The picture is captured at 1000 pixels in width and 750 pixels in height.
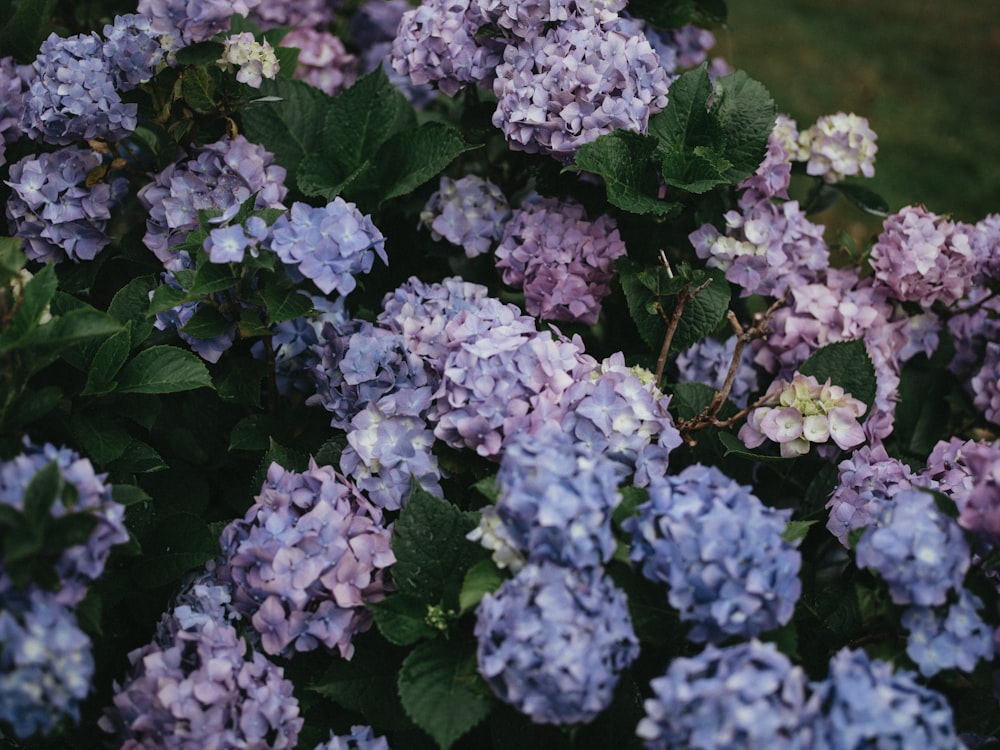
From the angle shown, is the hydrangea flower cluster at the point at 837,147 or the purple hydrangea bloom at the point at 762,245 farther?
the hydrangea flower cluster at the point at 837,147

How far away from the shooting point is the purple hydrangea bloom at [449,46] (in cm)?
200

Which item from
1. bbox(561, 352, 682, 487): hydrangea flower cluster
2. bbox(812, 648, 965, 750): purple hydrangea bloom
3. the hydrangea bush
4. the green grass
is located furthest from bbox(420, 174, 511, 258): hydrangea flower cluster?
the green grass

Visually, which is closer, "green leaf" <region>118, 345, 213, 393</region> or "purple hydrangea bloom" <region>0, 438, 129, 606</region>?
"purple hydrangea bloom" <region>0, 438, 129, 606</region>

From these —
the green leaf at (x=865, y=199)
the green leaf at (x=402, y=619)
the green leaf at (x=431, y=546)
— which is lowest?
the green leaf at (x=402, y=619)

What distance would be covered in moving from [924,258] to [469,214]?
38.6 inches

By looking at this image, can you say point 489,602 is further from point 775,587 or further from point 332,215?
point 332,215

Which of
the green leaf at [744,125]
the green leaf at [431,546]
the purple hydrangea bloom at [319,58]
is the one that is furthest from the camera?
the purple hydrangea bloom at [319,58]

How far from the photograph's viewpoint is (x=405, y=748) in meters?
1.66

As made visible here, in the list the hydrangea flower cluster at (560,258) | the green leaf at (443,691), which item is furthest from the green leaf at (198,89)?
the green leaf at (443,691)

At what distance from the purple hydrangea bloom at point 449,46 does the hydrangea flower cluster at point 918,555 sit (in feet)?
3.94

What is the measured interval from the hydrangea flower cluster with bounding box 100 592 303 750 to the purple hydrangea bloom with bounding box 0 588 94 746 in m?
0.19

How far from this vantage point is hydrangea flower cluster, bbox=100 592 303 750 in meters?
1.44

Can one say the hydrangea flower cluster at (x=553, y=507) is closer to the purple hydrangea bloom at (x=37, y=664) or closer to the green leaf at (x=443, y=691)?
the green leaf at (x=443, y=691)

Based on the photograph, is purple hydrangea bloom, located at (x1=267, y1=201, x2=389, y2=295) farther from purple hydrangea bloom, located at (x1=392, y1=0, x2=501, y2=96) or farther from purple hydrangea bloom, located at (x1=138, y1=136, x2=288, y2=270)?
purple hydrangea bloom, located at (x1=392, y1=0, x2=501, y2=96)
